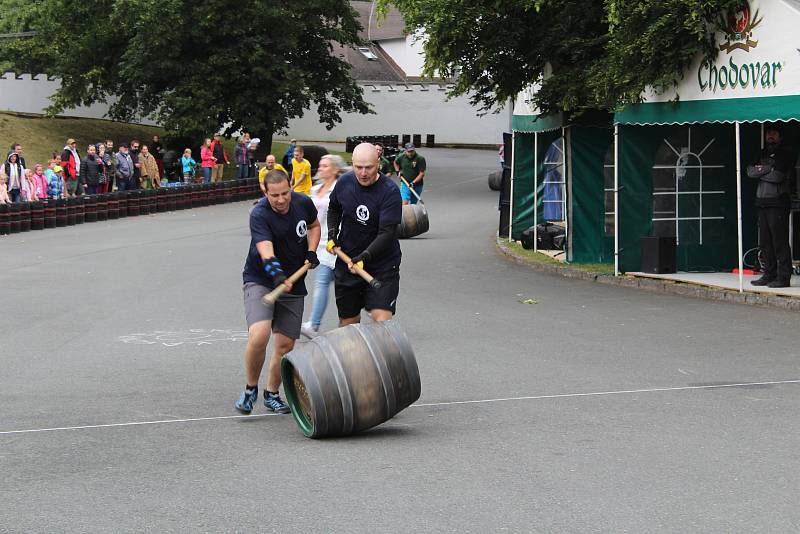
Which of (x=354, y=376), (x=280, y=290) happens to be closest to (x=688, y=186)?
(x=280, y=290)

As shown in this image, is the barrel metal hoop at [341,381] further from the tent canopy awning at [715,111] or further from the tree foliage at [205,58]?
the tree foliage at [205,58]

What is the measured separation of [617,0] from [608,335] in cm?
578

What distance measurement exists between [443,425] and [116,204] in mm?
25254

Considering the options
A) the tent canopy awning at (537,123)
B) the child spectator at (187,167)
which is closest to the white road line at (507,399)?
the tent canopy awning at (537,123)

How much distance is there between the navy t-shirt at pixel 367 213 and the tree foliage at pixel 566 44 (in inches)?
297

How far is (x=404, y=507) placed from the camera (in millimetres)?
6508

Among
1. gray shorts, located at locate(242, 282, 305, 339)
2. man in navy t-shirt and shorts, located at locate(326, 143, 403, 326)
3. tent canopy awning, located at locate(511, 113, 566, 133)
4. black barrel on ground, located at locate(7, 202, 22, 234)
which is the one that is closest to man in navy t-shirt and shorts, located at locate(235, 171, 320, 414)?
gray shorts, located at locate(242, 282, 305, 339)

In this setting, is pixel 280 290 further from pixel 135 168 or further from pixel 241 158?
pixel 241 158

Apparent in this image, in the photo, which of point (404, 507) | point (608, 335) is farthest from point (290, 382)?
point (608, 335)

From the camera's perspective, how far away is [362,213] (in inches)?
373

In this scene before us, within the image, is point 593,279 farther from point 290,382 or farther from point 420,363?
point 290,382

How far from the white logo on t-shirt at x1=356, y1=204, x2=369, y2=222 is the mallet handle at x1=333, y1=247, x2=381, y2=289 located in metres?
0.29

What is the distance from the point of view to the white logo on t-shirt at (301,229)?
29.6 ft

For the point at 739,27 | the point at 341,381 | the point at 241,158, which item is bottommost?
the point at 341,381
